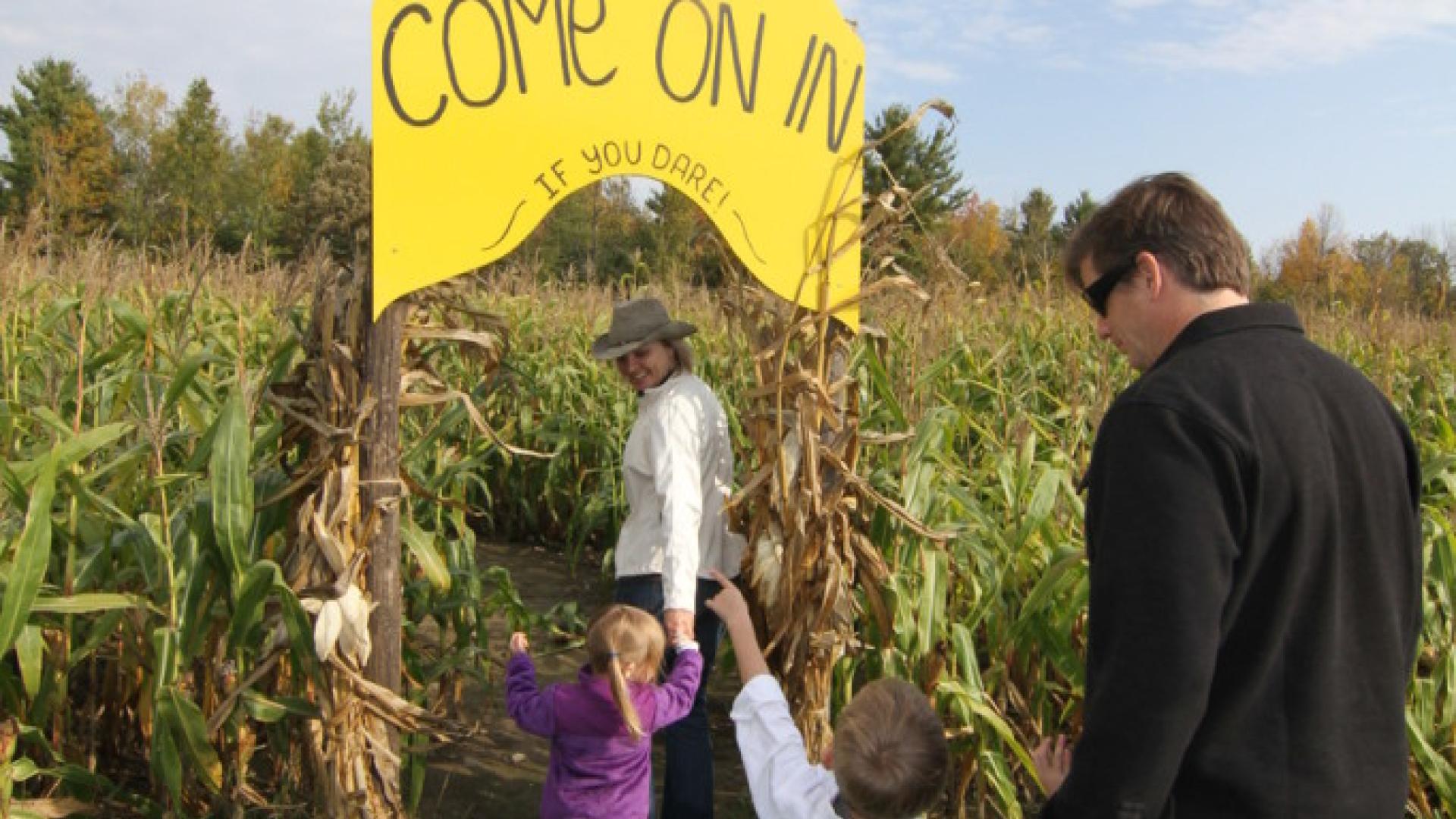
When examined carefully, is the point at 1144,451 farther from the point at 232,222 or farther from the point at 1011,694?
the point at 232,222

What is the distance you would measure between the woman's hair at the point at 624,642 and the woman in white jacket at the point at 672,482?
0.30 m

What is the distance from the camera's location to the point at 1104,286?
1527 mm

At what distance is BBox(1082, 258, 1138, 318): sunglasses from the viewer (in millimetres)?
1492

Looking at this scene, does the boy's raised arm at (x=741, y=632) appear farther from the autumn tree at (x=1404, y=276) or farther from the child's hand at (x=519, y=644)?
the autumn tree at (x=1404, y=276)

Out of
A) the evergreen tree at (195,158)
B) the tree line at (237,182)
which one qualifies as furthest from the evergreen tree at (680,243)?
the evergreen tree at (195,158)

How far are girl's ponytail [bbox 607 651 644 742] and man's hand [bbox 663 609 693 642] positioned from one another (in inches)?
11.0

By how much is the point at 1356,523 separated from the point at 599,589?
15.0ft

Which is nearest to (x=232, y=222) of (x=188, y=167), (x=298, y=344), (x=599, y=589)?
(x=188, y=167)

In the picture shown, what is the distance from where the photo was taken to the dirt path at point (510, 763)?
3.40 metres

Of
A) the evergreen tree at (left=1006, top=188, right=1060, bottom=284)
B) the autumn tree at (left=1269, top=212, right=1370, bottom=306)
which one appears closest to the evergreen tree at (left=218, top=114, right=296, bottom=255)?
the evergreen tree at (left=1006, top=188, right=1060, bottom=284)

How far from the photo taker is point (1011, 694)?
3.26 metres

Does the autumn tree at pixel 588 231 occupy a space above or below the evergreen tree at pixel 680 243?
above

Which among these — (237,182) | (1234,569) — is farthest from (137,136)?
(1234,569)

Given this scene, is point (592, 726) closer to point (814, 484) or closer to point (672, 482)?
point (672, 482)
